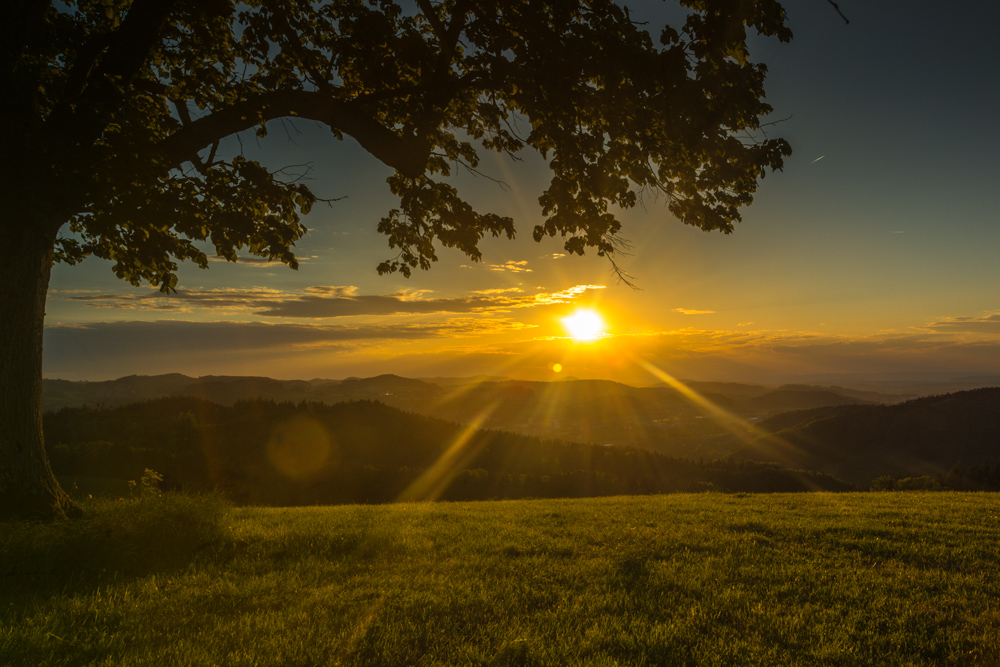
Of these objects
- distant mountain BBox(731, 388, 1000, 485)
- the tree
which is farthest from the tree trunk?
distant mountain BBox(731, 388, 1000, 485)

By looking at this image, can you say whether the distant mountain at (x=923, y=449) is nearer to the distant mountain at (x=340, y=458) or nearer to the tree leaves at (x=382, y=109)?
the distant mountain at (x=340, y=458)

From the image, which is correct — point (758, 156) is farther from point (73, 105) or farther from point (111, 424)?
point (111, 424)

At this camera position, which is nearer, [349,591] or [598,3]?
[349,591]

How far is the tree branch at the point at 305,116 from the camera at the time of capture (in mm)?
9156

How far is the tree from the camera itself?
7.65 m

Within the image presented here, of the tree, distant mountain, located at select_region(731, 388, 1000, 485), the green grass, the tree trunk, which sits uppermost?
the tree

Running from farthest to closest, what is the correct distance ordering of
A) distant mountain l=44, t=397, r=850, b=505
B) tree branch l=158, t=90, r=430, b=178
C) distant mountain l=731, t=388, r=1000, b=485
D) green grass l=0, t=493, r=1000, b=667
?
distant mountain l=731, t=388, r=1000, b=485
distant mountain l=44, t=397, r=850, b=505
tree branch l=158, t=90, r=430, b=178
green grass l=0, t=493, r=1000, b=667

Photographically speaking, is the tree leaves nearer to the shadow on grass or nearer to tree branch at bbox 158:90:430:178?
tree branch at bbox 158:90:430:178

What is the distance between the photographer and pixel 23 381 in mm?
7699

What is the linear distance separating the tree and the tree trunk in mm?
26

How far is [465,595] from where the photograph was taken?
5.82m

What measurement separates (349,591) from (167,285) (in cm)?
959

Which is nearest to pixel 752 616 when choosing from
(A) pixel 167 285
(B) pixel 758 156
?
(B) pixel 758 156

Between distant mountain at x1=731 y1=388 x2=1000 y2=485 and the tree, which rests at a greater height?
the tree
